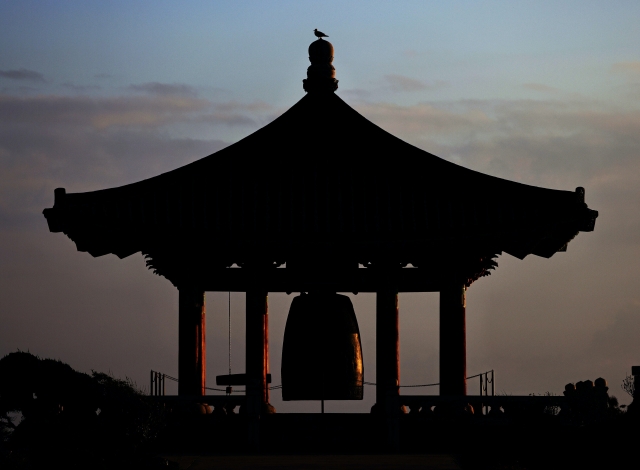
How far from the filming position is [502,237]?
31453mm

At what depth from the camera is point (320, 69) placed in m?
33.7

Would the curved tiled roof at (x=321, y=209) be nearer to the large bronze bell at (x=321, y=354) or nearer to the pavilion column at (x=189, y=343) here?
the pavilion column at (x=189, y=343)

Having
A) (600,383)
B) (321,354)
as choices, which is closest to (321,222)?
(321,354)

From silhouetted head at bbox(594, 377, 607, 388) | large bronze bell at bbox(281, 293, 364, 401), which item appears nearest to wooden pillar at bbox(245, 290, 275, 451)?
large bronze bell at bbox(281, 293, 364, 401)

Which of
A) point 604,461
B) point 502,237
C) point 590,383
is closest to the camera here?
point 604,461

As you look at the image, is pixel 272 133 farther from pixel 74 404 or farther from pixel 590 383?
pixel 590 383

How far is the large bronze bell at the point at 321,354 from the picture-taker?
32094mm

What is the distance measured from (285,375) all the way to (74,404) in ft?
20.7

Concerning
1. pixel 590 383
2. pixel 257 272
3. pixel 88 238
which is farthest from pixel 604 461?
pixel 590 383

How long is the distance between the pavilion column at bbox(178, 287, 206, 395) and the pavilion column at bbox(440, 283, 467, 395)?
535 centimetres

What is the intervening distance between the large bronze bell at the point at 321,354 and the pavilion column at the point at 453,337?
1882 mm

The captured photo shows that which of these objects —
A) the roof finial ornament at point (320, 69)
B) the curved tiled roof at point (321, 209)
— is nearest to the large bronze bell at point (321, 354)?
the curved tiled roof at point (321, 209)

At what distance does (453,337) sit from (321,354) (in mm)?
2891

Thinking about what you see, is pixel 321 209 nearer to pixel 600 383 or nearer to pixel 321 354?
pixel 321 354
